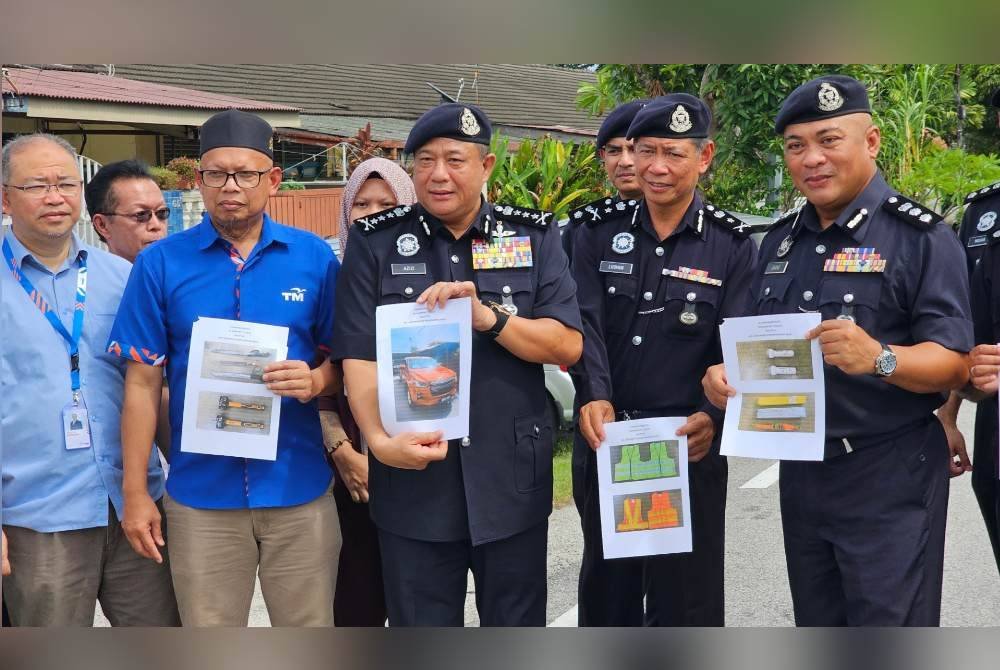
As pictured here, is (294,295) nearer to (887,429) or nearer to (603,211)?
(603,211)

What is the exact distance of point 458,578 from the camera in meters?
3.12

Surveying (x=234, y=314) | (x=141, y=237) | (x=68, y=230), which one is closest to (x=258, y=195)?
(x=234, y=314)

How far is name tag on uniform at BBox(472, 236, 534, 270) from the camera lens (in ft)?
10.1

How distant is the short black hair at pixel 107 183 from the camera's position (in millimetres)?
3896

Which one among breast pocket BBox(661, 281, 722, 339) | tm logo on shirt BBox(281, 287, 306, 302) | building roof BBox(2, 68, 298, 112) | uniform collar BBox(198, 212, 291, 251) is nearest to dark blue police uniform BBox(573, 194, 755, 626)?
breast pocket BBox(661, 281, 722, 339)

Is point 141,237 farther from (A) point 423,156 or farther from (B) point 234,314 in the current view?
(A) point 423,156

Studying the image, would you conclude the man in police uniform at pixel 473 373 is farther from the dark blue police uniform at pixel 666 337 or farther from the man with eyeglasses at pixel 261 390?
the dark blue police uniform at pixel 666 337

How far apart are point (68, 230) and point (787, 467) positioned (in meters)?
2.35

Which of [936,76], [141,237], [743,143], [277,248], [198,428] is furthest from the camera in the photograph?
[936,76]

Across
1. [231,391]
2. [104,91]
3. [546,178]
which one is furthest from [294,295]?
[104,91]

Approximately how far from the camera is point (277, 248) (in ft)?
10.3

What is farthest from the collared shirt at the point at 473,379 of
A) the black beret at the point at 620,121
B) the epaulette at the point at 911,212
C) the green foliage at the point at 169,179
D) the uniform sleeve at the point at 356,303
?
the green foliage at the point at 169,179

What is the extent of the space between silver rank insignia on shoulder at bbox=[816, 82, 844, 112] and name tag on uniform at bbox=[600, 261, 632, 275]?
890 millimetres

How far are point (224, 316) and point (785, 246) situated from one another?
1762 mm
